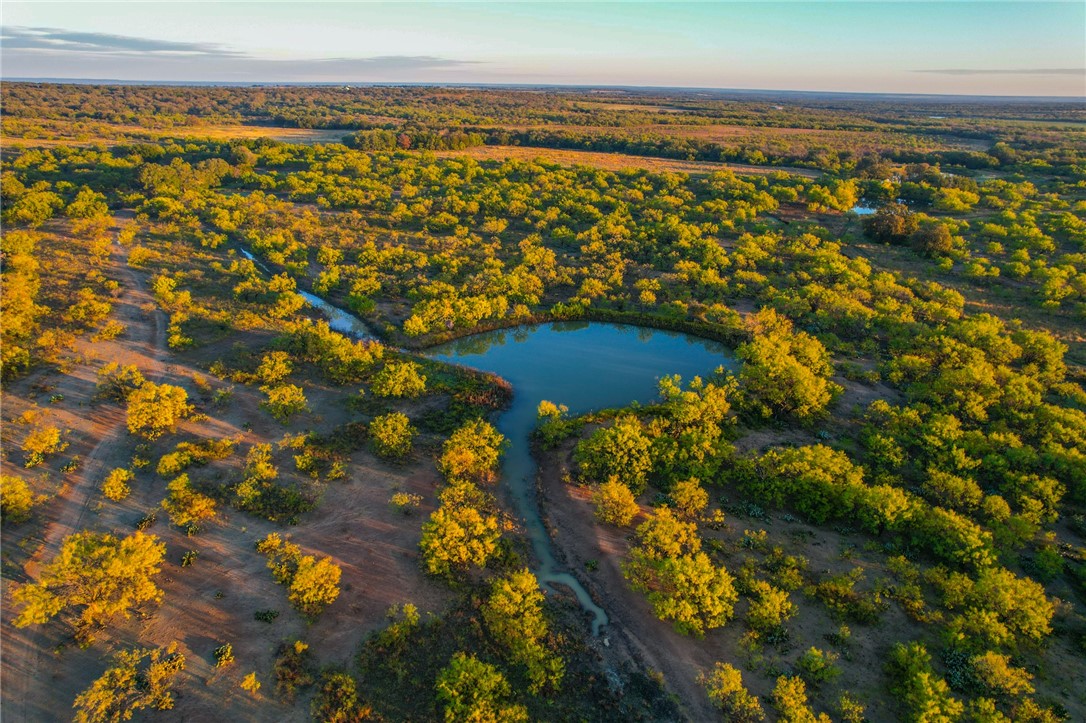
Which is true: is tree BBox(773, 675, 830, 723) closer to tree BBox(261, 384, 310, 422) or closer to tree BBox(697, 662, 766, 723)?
tree BBox(697, 662, 766, 723)

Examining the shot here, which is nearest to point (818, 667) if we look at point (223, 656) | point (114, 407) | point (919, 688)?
point (919, 688)

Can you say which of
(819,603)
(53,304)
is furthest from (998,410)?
(53,304)

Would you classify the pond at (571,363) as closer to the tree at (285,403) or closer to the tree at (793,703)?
the tree at (285,403)

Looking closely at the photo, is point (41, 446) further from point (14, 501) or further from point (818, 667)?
point (818, 667)

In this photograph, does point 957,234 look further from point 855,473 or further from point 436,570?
point 436,570

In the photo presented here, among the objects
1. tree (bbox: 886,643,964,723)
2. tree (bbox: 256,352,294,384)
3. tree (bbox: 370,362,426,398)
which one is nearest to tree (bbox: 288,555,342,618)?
tree (bbox: 370,362,426,398)

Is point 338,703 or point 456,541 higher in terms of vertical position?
point 456,541
